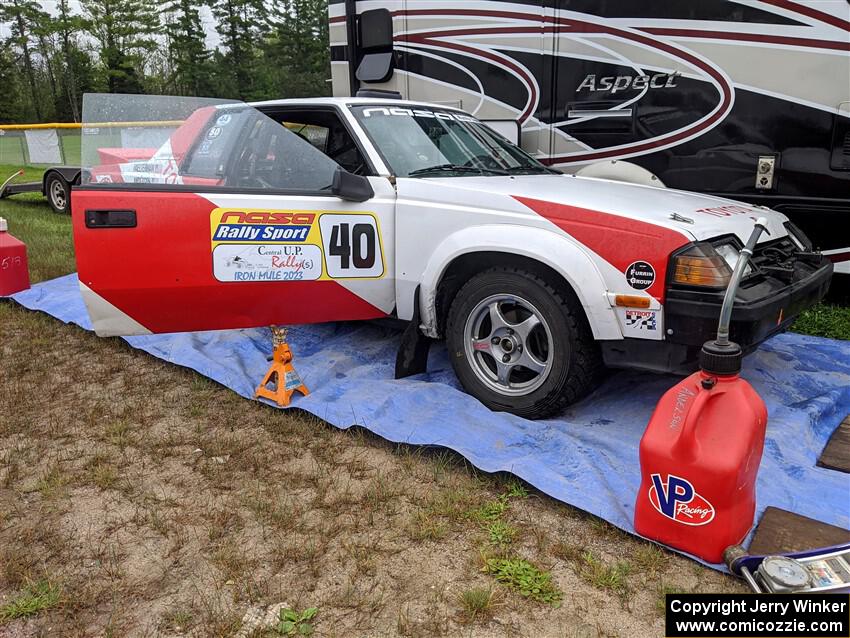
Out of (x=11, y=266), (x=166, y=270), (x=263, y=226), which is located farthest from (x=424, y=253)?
(x=11, y=266)

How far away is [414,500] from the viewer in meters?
2.96

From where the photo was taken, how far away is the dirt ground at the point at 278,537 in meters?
2.28

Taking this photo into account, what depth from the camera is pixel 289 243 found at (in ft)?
12.1

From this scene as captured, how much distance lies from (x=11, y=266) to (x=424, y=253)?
4526 millimetres

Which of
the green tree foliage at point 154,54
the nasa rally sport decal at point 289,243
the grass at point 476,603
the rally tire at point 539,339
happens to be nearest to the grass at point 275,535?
the grass at point 476,603

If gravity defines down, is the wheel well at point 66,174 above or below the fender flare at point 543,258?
below

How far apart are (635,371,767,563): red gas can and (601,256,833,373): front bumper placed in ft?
1.95

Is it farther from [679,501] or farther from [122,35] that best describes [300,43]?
[679,501]

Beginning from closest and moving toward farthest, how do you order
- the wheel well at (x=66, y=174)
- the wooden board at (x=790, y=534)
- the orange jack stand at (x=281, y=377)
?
the wooden board at (x=790, y=534)
the orange jack stand at (x=281, y=377)
the wheel well at (x=66, y=174)

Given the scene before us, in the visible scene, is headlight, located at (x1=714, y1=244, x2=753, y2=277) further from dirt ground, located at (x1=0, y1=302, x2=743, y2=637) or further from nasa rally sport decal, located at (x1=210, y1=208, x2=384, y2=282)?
nasa rally sport decal, located at (x1=210, y1=208, x2=384, y2=282)

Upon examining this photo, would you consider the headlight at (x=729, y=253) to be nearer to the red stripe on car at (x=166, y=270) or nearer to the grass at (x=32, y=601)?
the red stripe on car at (x=166, y=270)

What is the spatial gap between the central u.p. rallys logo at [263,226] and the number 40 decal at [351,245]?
118 millimetres

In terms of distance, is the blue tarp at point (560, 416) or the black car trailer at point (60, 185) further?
the black car trailer at point (60, 185)

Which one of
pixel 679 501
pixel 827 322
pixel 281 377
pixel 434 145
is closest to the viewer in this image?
pixel 679 501
